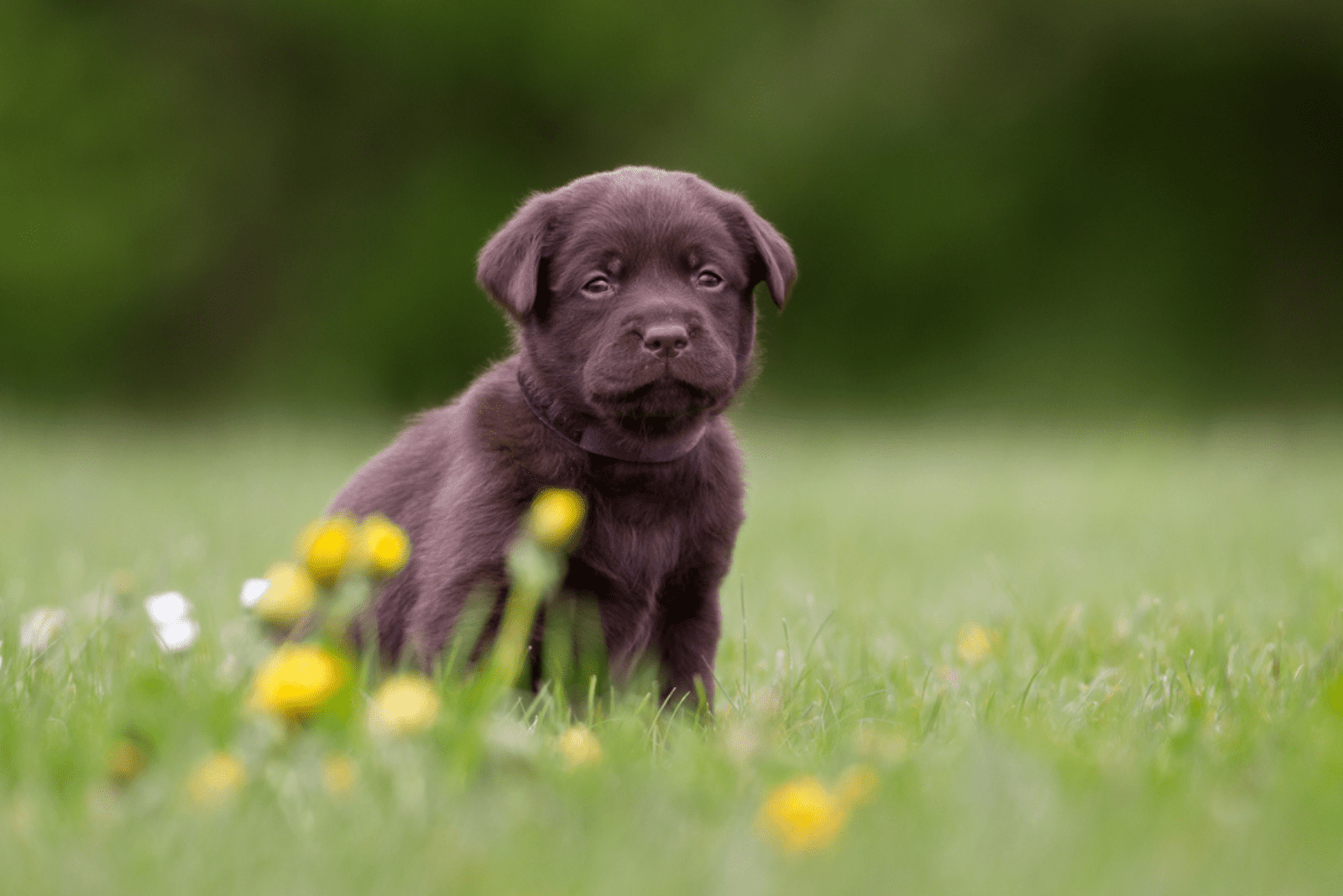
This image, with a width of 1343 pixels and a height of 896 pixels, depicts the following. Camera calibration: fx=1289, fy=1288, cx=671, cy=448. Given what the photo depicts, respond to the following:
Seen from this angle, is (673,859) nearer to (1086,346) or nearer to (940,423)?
(940,423)

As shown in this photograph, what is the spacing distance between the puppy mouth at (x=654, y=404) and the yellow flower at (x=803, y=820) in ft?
3.46

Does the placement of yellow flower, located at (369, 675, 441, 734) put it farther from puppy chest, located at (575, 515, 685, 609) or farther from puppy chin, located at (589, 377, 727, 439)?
puppy chin, located at (589, 377, 727, 439)

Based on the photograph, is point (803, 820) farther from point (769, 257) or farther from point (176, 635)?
point (769, 257)

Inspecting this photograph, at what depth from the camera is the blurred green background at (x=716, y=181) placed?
37.8 ft

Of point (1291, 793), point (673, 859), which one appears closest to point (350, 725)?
point (673, 859)

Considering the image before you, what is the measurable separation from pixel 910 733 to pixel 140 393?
Result: 11.8 metres

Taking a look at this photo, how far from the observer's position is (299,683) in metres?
1.35

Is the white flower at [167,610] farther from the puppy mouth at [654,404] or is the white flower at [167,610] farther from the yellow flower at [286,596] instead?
the puppy mouth at [654,404]

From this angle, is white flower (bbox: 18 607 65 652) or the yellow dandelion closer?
the yellow dandelion

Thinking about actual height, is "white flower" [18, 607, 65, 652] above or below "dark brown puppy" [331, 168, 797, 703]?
below

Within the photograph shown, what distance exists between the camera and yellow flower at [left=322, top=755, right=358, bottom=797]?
1442 mm

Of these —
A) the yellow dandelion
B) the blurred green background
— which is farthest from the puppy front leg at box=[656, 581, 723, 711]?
the blurred green background

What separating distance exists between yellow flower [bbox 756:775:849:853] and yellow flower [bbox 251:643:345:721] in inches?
19.6

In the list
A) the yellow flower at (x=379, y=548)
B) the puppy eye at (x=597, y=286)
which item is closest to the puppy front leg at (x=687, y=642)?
the puppy eye at (x=597, y=286)
